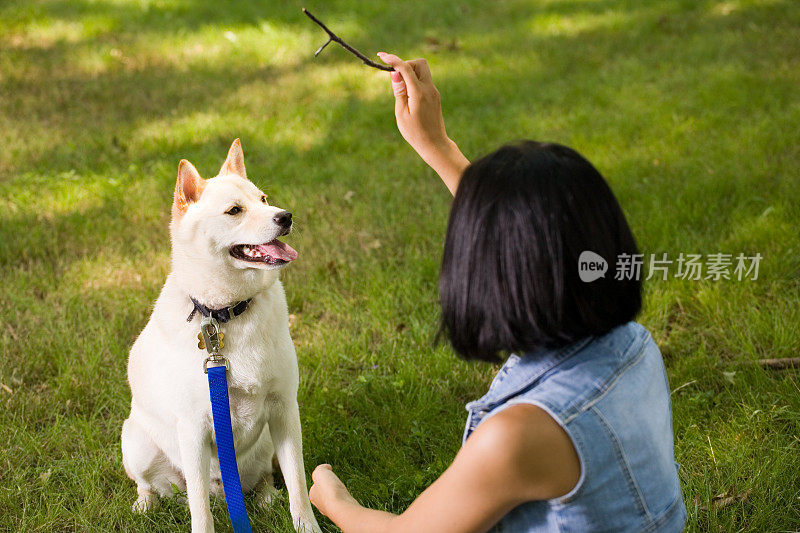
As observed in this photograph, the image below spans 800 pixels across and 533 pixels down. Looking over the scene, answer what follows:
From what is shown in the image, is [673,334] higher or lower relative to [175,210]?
lower

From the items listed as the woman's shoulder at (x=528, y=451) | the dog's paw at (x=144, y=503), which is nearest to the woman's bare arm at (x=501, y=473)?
the woman's shoulder at (x=528, y=451)

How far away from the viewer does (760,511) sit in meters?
2.38

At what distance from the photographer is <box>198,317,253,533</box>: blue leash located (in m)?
2.17

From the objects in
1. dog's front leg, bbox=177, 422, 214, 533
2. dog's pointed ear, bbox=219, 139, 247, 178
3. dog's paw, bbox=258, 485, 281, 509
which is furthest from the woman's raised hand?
dog's paw, bbox=258, 485, 281, 509

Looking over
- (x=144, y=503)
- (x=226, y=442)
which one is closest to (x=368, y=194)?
(x=144, y=503)

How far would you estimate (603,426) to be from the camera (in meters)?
1.39

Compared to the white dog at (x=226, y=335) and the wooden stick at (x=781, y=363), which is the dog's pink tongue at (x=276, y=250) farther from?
the wooden stick at (x=781, y=363)

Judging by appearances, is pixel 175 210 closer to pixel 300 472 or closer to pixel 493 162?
pixel 300 472

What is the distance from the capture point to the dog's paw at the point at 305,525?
2417 millimetres

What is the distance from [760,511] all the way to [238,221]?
1.94 meters

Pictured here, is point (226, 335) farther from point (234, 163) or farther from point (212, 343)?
point (234, 163)

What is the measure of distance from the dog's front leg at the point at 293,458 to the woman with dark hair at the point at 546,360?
0.93m

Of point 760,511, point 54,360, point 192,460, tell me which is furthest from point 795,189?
point 54,360

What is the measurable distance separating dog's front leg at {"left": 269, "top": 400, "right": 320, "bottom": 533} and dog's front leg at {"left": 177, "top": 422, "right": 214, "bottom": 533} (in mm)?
227
